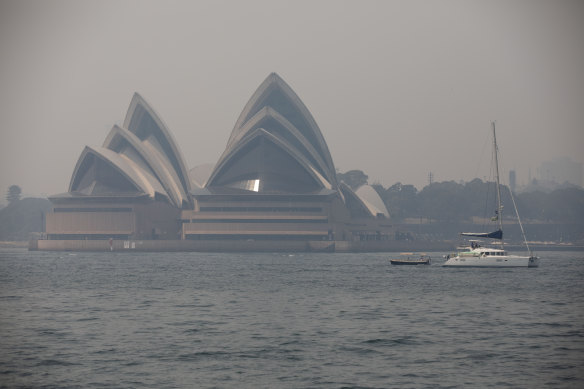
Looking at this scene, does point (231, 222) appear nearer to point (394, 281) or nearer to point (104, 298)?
point (394, 281)

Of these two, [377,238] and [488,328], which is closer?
[488,328]

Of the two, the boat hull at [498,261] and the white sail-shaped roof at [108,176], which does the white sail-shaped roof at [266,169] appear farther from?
the boat hull at [498,261]

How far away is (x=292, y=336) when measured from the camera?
30000 millimetres

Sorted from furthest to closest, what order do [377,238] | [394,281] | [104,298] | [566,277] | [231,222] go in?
[377,238]
[231,222]
[566,277]
[394,281]
[104,298]

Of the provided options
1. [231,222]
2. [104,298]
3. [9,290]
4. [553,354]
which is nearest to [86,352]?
[553,354]

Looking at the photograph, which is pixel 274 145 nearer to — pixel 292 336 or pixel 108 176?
pixel 108 176

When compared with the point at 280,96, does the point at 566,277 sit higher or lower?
lower

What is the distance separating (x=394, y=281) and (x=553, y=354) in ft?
109

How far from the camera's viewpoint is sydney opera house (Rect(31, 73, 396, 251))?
134 m

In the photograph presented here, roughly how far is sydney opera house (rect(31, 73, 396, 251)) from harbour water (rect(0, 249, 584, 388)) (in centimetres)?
7998

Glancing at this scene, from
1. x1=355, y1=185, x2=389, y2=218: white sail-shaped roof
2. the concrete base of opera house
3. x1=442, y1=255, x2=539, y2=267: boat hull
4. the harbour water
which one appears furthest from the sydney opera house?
the harbour water

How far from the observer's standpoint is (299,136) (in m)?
140

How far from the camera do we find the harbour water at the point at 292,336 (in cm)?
2281

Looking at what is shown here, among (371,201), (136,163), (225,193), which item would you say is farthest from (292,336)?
(371,201)
